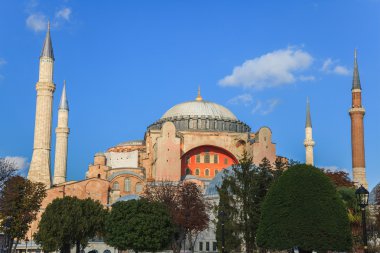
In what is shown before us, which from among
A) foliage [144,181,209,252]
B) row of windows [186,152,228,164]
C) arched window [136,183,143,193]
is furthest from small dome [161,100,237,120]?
foliage [144,181,209,252]

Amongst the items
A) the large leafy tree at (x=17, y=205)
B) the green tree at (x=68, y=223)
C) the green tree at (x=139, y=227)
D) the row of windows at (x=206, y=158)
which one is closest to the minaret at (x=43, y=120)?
the large leafy tree at (x=17, y=205)

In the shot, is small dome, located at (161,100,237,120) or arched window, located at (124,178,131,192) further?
small dome, located at (161,100,237,120)

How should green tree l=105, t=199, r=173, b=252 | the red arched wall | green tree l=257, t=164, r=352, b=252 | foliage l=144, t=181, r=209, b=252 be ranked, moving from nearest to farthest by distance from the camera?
green tree l=257, t=164, r=352, b=252 < green tree l=105, t=199, r=173, b=252 < foliage l=144, t=181, r=209, b=252 < the red arched wall

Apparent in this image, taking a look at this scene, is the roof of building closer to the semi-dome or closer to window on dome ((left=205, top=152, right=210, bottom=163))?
the semi-dome

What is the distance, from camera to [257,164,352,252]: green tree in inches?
862

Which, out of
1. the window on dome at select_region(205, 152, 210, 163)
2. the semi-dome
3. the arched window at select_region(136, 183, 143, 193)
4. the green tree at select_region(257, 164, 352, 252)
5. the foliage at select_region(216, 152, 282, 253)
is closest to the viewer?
the green tree at select_region(257, 164, 352, 252)

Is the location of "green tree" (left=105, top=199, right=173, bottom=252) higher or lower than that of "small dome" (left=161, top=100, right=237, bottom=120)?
lower

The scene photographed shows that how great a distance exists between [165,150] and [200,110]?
9.79 m

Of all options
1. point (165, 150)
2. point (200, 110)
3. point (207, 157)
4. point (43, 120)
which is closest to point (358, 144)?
point (207, 157)

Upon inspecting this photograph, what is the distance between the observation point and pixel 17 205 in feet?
123

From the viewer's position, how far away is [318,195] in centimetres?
2242

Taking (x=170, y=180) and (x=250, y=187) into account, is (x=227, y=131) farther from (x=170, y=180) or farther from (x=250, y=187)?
(x=250, y=187)

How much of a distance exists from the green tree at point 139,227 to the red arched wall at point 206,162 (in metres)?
25.0

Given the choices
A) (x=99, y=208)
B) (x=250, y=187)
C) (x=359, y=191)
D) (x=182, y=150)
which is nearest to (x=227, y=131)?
(x=182, y=150)
